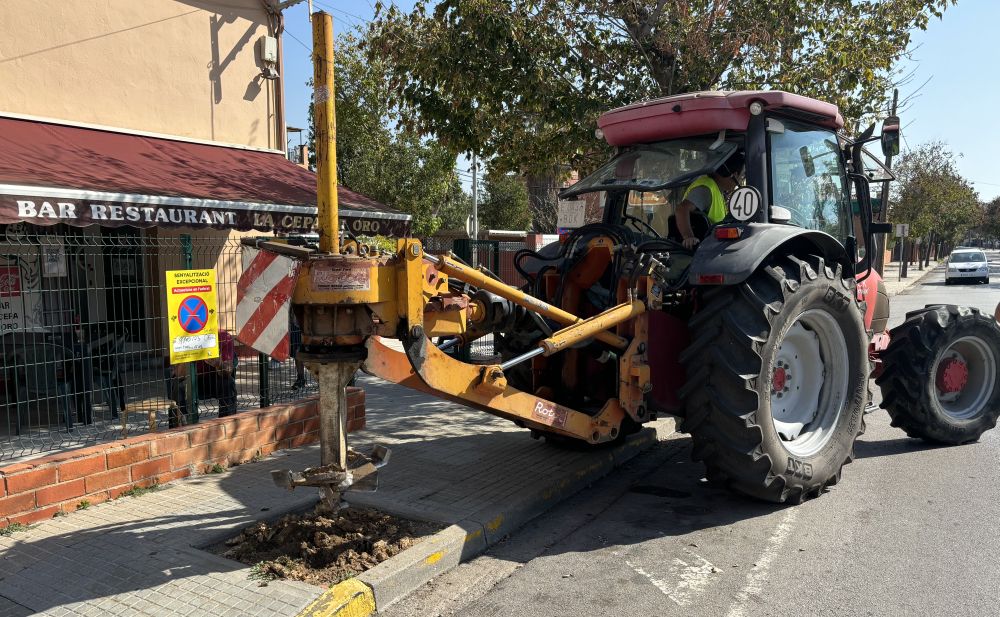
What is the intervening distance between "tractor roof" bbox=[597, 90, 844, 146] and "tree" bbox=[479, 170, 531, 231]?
105 ft

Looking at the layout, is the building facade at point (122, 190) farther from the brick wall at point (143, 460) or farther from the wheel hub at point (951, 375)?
the wheel hub at point (951, 375)

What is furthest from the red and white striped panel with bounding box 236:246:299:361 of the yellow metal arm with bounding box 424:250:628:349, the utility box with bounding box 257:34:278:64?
the utility box with bounding box 257:34:278:64

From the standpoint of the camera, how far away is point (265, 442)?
5.92 metres

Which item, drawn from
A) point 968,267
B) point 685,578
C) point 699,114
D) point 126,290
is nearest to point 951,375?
point 699,114

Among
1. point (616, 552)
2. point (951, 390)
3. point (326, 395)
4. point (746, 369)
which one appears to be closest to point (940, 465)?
point (951, 390)

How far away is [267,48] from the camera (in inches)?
441

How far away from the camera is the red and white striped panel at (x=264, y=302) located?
3.94 m

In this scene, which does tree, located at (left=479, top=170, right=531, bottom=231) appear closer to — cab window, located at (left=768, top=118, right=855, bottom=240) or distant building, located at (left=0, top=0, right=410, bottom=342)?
distant building, located at (left=0, top=0, right=410, bottom=342)

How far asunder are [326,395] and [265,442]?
258 centimetres

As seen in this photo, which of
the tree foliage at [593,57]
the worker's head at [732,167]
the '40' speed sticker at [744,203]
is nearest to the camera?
the '40' speed sticker at [744,203]

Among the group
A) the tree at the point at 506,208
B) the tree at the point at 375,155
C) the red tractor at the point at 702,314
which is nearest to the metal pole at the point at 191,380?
the red tractor at the point at 702,314

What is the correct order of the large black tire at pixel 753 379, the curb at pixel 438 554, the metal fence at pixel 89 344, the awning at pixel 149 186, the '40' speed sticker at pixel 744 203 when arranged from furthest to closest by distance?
the awning at pixel 149 186
the metal fence at pixel 89 344
the '40' speed sticker at pixel 744 203
the large black tire at pixel 753 379
the curb at pixel 438 554

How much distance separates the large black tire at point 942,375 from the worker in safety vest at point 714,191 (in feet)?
7.47

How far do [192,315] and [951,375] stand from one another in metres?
6.50
